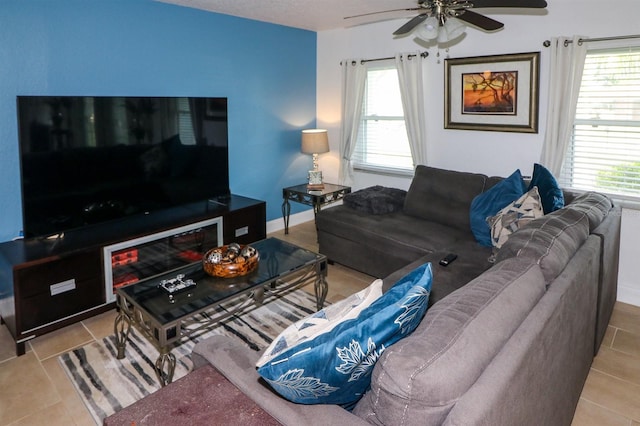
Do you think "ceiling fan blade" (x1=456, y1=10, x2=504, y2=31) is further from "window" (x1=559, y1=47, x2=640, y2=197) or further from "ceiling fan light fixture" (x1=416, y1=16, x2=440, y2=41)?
"window" (x1=559, y1=47, x2=640, y2=197)

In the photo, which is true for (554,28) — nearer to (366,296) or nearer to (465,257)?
(465,257)

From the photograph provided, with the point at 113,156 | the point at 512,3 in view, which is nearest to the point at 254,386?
the point at 512,3

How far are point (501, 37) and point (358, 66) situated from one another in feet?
5.24

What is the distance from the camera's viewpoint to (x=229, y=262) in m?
2.80

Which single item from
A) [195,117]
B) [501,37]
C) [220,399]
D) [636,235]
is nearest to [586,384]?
[636,235]

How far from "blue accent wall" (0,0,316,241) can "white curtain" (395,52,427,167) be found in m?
1.31

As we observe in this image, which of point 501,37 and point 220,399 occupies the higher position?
point 501,37

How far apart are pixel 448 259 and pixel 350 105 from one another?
2.71 metres

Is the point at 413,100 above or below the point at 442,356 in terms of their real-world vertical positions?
above

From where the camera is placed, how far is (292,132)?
5434 millimetres

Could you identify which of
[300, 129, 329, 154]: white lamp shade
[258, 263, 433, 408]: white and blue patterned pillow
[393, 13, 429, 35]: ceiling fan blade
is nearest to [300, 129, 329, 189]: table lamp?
[300, 129, 329, 154]: white lamp shade

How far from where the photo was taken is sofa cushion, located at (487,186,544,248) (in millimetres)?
3066

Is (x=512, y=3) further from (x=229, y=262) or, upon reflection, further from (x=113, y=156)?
(x=113, y=156)

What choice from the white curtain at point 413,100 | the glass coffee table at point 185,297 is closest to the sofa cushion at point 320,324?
the glass coffee table at point 185,297
